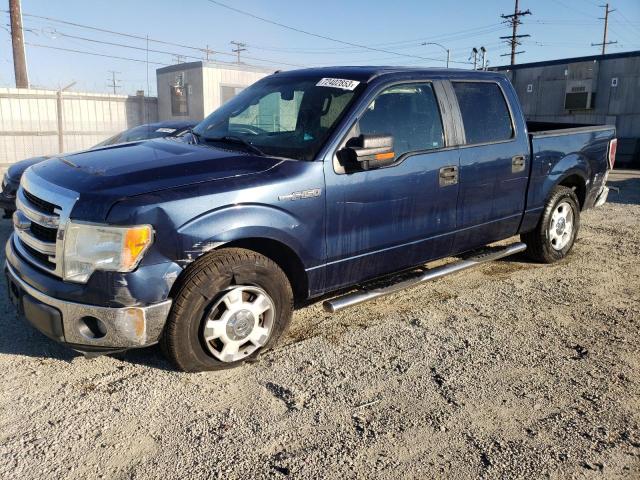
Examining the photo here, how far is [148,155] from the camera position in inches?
141

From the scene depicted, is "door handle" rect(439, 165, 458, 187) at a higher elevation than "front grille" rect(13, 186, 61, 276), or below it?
higher

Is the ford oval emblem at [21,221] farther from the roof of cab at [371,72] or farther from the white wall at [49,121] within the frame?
the white wall at [49,121]

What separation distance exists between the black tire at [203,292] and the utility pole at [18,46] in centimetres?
2005

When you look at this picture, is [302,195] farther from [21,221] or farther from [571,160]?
[571,160]

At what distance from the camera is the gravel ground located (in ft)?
8.43

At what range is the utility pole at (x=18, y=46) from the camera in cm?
1972

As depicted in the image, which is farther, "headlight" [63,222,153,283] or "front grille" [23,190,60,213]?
"front grille" [23,190,60,213]

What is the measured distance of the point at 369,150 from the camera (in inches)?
141

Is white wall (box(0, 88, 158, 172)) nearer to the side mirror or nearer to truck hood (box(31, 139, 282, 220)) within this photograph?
truck hood (box(31, 139, 282, 220))

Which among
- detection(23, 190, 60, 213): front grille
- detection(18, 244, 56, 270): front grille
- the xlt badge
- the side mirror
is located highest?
the side mirror

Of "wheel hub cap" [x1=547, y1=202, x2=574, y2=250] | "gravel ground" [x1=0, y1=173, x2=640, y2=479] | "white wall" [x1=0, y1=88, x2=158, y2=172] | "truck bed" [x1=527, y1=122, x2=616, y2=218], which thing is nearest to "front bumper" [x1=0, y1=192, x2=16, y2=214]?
"gravel ground" [x1=0, y1=173, x2=640, y2=479]

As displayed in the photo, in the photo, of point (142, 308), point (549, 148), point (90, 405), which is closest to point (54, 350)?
point (90, 405)

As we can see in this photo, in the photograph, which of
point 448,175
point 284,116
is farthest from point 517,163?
point 284,116

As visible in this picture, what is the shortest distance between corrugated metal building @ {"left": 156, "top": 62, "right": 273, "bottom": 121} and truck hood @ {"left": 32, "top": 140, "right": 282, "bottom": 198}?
15.0 m
